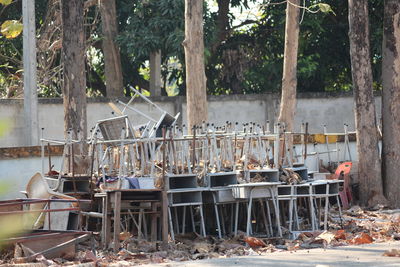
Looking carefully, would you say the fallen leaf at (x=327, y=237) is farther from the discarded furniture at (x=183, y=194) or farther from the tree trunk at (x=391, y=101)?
the tree trunk at (x=391, y=101)

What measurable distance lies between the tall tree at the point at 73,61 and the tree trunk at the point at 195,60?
2.57 m

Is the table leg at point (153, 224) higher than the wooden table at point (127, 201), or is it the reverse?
the wooden table at point (127, 201)

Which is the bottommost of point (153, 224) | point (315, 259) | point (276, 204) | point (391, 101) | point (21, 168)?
point (315, 259)

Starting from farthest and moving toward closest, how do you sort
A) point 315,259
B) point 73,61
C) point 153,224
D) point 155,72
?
point 155,72, point 73,61, point 153,224, point 315,259

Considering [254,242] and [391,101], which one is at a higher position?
[391,101]

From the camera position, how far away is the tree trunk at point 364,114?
60.3 feet

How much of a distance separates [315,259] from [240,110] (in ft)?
43.7

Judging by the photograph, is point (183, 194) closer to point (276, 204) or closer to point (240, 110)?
point (276, 204)

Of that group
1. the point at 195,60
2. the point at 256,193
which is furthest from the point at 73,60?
the point at 256,193

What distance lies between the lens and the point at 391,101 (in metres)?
18.6

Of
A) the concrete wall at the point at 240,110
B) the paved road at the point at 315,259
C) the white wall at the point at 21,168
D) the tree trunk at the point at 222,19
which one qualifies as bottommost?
the paved road at the point at 315,259

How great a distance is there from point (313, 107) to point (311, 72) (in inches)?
46.5

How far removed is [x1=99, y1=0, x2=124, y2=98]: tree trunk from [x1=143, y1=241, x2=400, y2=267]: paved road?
14066 mm

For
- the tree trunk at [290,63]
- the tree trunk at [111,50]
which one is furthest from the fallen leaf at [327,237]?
the tree trunk at [111,50]
